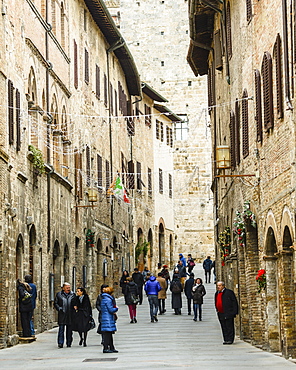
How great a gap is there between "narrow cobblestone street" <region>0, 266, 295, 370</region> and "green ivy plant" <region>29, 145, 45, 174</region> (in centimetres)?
457

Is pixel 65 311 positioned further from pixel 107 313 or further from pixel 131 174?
pixel 131 174

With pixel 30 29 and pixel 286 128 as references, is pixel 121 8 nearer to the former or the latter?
pixel 30 29

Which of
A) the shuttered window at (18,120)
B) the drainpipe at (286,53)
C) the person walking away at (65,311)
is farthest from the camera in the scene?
the shuttered window at (18,120)

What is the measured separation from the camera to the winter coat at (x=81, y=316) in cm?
1819

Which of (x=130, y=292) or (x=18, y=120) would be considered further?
(x=130, y=292)

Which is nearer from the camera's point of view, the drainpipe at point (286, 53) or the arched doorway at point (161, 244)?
the drainpipe at point (286, 53)

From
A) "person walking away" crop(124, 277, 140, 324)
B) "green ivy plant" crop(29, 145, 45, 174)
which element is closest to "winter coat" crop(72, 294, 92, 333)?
"person walking away" crop(124, 277, 140, 324)

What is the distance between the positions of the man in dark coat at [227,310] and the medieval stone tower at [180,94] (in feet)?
116

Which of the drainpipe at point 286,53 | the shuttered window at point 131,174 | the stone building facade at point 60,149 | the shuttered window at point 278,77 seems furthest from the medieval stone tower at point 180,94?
the drainpipe at point 286,53

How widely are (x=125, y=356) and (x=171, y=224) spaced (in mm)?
38260

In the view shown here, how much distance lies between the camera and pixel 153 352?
1672cm

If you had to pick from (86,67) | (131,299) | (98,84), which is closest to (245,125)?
(131,299)

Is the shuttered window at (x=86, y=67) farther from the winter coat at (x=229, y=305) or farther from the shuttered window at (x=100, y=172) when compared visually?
the winter coat at (x=229, y=305)

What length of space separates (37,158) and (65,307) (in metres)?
6.08
